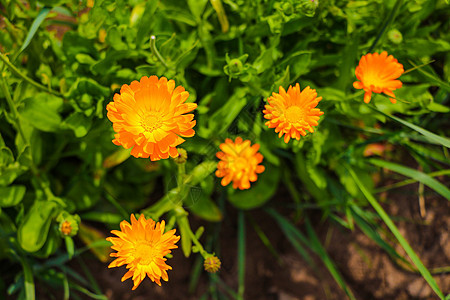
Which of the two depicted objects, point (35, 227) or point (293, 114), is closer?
point (293, 114)

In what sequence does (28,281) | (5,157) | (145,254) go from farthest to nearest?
1. (28,281)
2. (5,157)
3. (145,254)

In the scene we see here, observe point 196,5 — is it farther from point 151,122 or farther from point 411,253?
point 411,253

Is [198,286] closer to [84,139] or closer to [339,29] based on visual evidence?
[84,139]

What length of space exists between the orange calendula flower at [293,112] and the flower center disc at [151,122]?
13.4 inches

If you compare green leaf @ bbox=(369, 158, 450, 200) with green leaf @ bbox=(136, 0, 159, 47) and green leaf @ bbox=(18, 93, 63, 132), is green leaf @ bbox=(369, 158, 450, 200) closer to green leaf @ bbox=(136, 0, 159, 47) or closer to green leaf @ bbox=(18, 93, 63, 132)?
green leaf @ bbox=(136, 0, 159, 47)

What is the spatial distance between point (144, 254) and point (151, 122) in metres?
0.41

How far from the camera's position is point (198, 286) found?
89.0 inches

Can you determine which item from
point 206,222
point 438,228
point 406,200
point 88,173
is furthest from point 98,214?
point 438,228

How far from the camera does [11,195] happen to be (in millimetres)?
1620

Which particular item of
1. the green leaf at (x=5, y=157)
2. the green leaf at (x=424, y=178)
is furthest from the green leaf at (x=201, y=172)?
the green leaf at (x=424, y=178)

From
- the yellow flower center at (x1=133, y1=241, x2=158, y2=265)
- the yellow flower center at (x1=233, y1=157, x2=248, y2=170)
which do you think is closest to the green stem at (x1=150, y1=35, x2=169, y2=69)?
the yellow flower center at (x1=233, y1=157, x2=248, y2=170)

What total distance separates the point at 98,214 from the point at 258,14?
3.84 ft

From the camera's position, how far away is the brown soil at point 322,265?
221 centimetres

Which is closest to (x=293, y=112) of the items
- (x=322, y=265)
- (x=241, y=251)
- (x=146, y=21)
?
(x=146, y=21)
